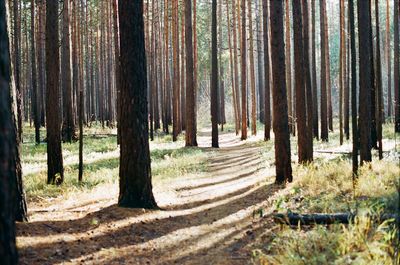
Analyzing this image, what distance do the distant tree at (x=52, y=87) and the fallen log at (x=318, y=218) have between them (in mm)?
5952

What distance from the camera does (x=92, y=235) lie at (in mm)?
5941

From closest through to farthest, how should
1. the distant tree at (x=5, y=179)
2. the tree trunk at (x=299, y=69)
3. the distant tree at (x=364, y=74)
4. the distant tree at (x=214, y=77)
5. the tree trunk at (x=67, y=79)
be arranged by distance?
1. the distant tree at (x=5, y=179)
2. the distant tree at (x=364, y=74)
3. the tree trunk at (x=299, y=69)
4. the tree trunk at (x=67, y=79)
5. the distant tree at (x=214, y=77)

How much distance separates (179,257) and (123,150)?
2.54m

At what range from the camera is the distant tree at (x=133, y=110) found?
7.19m

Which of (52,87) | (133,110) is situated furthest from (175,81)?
(133,110)

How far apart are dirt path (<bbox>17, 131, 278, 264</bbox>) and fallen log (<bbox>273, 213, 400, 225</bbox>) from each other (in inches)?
19.0

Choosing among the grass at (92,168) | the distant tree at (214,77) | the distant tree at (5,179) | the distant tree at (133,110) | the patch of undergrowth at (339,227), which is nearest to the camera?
the distant tree at (5,179)

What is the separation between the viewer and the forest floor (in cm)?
535

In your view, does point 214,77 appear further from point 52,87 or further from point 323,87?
point 52,87

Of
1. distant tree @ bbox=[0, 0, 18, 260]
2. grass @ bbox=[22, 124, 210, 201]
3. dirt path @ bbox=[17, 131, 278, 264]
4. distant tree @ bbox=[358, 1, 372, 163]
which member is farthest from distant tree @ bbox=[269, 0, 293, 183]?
distant tree @ bbox=[0, 0, 18, 260]

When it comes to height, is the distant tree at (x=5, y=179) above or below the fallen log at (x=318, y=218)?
above

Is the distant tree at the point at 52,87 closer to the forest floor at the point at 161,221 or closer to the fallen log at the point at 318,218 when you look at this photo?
the forest floor at the point at 161,221

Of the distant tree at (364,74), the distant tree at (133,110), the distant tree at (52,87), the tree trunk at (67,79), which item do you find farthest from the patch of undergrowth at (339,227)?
the tree trunk at (67,79)

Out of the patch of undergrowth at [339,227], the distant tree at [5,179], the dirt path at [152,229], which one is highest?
the distant tree at [5,179]
